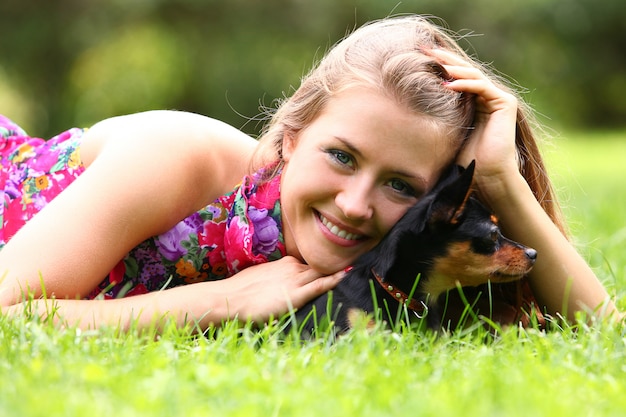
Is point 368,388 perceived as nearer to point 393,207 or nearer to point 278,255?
point 393,207

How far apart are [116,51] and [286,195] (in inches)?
511

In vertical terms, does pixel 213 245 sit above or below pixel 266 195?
below

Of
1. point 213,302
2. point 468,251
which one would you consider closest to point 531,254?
point 468,251

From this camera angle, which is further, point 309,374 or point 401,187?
point 401,187

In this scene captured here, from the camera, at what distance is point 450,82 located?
124 inches

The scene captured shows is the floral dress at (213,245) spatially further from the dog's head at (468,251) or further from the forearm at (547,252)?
the forearm at (547,252)

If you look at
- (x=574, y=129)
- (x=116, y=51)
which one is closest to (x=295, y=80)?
(x=116, y=51)

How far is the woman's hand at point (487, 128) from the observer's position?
3117 mm

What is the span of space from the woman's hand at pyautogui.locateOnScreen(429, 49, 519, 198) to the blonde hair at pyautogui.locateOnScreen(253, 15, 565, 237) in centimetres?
4

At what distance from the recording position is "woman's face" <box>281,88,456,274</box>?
2957 millimetres

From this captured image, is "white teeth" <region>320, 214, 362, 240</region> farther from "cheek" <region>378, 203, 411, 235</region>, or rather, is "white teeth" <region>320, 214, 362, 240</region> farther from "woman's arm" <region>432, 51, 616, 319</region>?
"woman's arm" <region>432, 51, 616, 319</region>

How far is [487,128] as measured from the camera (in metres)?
3.16

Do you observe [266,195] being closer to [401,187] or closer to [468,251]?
[401,187]

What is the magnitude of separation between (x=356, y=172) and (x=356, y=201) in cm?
13
